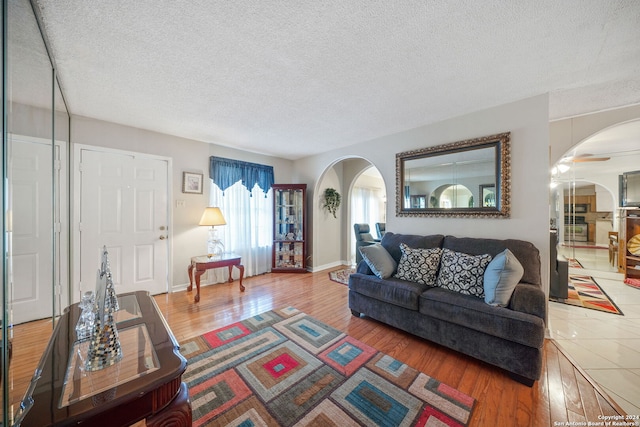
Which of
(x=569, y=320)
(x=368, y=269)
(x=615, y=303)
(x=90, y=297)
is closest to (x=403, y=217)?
(x=368, y=269)

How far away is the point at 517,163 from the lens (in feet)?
7.97

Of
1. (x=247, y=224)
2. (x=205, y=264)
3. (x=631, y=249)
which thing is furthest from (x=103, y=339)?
(x=631, y=249)

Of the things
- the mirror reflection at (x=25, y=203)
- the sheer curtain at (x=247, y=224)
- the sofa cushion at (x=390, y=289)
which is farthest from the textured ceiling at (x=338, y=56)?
the sofa cushion at (x=390, y=289)

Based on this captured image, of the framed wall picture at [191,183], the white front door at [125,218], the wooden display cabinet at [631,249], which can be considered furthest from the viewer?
the wooden display cabinet at [631,249]

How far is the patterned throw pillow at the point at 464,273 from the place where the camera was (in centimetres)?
212

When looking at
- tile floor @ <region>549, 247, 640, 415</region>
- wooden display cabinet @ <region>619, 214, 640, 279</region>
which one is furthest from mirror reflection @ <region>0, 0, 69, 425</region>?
wooden display cabinet @ <region>619, 214, 640, 279</region>

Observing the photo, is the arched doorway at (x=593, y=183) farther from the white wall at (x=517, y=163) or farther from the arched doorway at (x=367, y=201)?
the arched doorway at (x=367, y=201)

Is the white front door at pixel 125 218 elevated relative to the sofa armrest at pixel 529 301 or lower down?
elevated

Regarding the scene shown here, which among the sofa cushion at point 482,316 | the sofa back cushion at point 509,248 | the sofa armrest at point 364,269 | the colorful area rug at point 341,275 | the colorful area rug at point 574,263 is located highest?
the sofa back cushion at point 509,248

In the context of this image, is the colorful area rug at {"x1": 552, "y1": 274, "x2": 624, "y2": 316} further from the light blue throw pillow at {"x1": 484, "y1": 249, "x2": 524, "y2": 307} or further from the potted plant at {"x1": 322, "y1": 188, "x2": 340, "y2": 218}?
the potted plant at {"x1": 322, "y1": 188, "x2": 340, "y2": 218}

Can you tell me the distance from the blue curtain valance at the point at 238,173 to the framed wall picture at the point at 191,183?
22 cm

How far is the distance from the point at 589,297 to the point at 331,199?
4.19 meters

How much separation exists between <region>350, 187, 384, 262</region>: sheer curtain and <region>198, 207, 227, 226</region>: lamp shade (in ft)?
9.98

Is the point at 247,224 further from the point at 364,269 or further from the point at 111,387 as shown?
the point at 111,387
